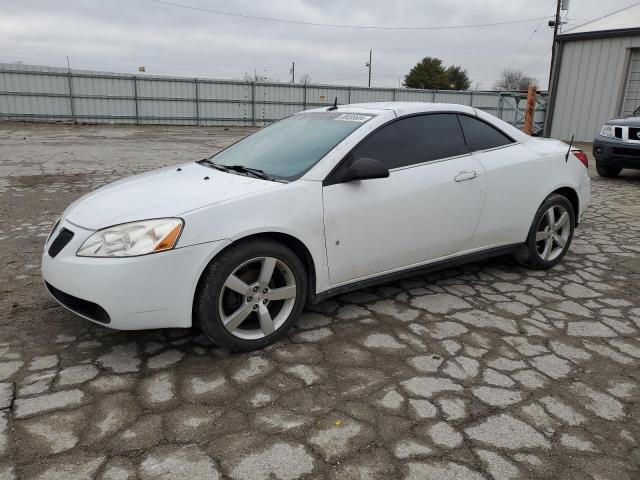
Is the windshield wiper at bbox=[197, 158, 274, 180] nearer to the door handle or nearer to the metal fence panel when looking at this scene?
the door handle

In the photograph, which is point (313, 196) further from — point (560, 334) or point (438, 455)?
point (560, 334)

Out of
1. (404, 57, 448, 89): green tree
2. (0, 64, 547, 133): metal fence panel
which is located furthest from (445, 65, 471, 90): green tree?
(0, 64, 547, 133): metal fence panel

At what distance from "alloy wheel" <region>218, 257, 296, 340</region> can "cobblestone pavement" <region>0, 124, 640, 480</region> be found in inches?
6.8

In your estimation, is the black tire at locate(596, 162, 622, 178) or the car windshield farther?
the black tire at locate(596, 162, 622, 178)

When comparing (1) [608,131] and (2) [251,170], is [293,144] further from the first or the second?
(1) [608,131]

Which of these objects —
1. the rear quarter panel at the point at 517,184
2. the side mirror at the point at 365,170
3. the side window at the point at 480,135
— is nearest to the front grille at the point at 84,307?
the side mirror at the point at 365,170

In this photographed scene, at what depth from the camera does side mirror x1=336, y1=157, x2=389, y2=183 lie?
326 cm

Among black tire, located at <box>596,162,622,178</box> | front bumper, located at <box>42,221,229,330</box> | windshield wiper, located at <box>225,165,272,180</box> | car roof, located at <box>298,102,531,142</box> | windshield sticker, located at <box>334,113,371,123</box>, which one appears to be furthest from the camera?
black tire, located at <box>596,162,622,178</box>

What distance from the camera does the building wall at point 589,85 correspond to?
51.6ft

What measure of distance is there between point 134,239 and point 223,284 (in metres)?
0.55

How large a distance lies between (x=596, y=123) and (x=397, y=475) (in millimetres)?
17464

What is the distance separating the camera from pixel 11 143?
15023 mm

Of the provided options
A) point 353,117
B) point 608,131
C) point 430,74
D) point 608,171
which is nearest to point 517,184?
point 353,117

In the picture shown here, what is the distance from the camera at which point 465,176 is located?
3889 millimetres
